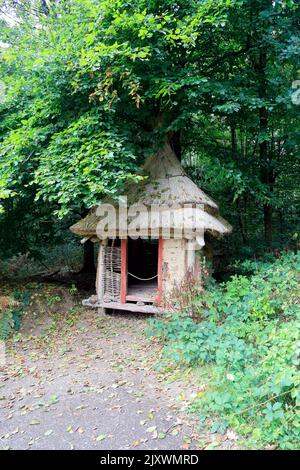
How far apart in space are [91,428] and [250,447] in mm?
1774

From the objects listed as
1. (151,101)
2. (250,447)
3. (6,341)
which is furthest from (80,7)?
(250,447)

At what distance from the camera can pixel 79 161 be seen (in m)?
6.00

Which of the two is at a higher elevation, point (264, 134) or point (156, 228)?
point (264, 134)

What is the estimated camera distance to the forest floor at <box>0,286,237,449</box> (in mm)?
3584

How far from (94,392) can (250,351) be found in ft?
7.18

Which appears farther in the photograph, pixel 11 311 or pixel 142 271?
pixel 142 271

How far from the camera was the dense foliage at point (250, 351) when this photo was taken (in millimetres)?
3082

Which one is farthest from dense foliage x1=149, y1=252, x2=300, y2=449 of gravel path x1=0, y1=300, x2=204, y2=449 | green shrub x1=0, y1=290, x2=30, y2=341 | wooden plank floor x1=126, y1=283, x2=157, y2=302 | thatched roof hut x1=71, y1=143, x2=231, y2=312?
green shrub x1=0, y1=290, x2=30, y2=341

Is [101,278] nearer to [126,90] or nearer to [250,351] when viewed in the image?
[126,90]

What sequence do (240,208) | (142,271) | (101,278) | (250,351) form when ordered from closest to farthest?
(250,351)
(101,278)
(142,271)
(240,208)

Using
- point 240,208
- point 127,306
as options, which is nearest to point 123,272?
point 127,306

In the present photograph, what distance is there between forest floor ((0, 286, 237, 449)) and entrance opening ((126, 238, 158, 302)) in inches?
26.2

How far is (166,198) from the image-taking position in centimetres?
711

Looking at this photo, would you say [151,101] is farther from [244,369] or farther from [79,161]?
[244,369]
